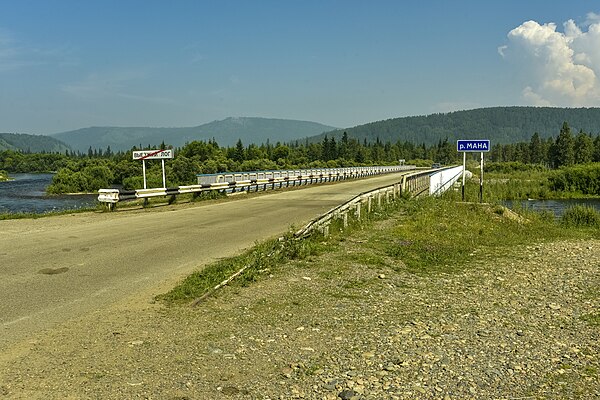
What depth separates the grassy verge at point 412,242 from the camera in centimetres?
929

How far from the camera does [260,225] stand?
16188 millimetres

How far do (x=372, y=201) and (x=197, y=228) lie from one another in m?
7.36

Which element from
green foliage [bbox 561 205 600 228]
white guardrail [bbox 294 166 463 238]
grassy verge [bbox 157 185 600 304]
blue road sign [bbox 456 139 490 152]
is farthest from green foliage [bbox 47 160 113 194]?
green foliage [bbox 561 205 600 228]

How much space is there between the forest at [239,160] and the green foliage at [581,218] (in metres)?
26.9

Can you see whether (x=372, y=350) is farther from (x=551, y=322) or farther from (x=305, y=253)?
(x=305, y=253)

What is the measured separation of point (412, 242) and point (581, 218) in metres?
14.2

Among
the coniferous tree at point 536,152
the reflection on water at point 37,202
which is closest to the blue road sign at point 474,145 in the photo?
the reflection on water at point 37,202

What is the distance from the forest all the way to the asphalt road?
74.3 feet

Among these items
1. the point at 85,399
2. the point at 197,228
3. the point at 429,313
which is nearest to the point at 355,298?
the point at 429,313

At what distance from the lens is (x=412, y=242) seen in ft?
43.9

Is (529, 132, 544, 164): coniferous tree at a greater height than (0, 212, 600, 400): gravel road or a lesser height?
greater

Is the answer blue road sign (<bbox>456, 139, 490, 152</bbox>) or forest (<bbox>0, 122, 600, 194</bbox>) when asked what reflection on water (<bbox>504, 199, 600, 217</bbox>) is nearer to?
blue road sign (<bbox>456, 139, 490, 152</bbox>)

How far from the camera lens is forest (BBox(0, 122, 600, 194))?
74.6 meters

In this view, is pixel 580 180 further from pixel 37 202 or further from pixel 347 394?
pixel 347 394
